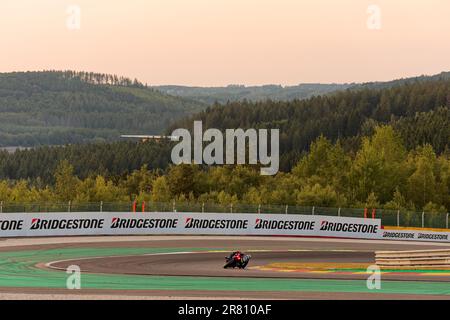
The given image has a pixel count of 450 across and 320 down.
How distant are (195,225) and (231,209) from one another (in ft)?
12.3

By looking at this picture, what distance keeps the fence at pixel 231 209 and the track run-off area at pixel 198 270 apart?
10.7ft

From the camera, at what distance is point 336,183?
103 m

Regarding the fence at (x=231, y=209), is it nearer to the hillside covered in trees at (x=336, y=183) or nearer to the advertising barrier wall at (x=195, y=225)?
the advertising barrier wall at (x=195, y=225)

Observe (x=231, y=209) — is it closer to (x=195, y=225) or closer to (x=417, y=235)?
(x=195, y=225)

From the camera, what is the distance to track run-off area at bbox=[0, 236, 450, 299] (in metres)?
24.2

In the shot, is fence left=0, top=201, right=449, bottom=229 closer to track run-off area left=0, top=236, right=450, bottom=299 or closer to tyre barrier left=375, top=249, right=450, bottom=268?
track run-off area left=0, top=236, right=450, bottom=299

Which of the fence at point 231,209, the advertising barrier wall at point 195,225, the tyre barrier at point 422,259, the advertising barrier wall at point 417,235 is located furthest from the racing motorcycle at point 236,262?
the advertising barrier wall at point 417,235

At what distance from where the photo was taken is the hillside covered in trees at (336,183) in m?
91.3

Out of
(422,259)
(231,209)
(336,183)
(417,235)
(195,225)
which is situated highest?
(422,259)

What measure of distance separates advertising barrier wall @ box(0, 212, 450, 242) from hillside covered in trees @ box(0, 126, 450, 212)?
92.8 ft

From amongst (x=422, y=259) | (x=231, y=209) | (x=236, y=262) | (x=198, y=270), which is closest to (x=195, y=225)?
(x=231, y=209)

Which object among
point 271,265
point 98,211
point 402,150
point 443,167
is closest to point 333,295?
point 271,265

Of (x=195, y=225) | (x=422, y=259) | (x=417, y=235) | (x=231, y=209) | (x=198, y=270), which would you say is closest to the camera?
(x=198, y=270)

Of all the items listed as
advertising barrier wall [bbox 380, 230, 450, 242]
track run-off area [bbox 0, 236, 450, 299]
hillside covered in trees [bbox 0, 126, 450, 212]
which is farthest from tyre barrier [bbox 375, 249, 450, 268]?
hillside covered in trees [bbox 0, 126, 450, 212]
